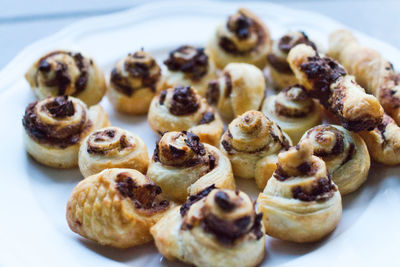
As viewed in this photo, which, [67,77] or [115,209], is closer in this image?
[115,209]

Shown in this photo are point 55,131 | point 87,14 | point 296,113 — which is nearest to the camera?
point 55,131

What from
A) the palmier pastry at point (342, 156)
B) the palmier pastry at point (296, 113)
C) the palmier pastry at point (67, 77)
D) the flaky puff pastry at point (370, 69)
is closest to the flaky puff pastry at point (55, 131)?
the palmier pastry at point (67, 77)

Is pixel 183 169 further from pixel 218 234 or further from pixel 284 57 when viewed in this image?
pixel 284 57

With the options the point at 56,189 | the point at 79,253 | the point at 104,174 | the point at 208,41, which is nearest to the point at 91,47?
the point at 208,41

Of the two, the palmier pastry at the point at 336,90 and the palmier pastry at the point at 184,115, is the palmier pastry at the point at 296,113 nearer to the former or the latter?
the palmier pastry at the point at 336,90

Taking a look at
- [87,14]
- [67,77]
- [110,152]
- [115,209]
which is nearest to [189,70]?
[67,77]

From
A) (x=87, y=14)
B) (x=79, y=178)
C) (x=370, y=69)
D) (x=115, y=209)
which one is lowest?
(x=79, y=178)

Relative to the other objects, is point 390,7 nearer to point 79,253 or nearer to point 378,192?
point 378,192
